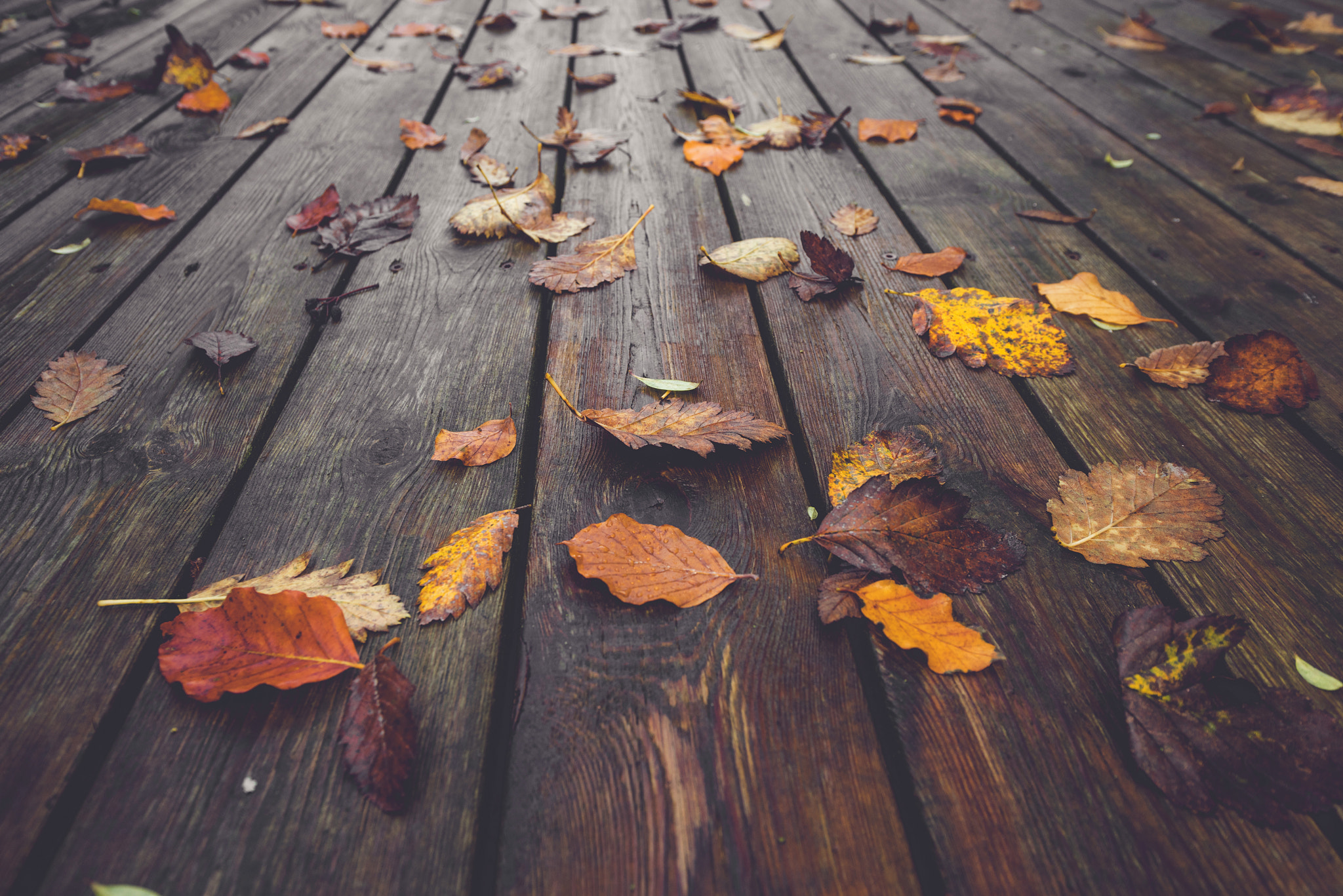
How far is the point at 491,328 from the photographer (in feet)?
3.56

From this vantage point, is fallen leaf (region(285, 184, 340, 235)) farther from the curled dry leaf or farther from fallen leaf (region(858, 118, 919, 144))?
fallen leaf (region(858, 118, 919, 144))

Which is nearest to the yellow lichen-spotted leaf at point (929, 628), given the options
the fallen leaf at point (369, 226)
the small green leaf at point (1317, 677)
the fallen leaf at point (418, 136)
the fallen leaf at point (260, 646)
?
the small green leaf at point (1317, 677)

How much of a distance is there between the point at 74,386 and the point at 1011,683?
4.63 feet

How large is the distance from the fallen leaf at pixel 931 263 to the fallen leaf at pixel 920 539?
598 millimetres

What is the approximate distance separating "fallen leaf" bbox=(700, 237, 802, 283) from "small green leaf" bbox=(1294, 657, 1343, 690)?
0.91m

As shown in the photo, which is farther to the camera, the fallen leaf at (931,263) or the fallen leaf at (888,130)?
the fallen leaf at (888,130)

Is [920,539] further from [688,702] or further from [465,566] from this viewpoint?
[465,566]

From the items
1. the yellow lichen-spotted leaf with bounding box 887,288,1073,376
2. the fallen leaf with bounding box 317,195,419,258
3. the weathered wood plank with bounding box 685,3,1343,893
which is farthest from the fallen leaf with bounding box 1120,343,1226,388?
the fallen leaf with bounding box 317,195,419,258

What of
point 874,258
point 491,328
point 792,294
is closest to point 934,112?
point 874,258

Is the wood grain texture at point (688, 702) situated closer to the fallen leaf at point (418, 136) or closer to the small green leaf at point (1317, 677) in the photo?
the small green leaf at point (1317, 677)

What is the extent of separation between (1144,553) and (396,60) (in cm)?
249

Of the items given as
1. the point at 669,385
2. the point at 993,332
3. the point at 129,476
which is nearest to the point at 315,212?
the point at 129,476

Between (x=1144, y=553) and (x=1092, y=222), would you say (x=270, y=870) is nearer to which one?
(x=1144, y=553)

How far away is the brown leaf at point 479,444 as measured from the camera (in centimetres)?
87
